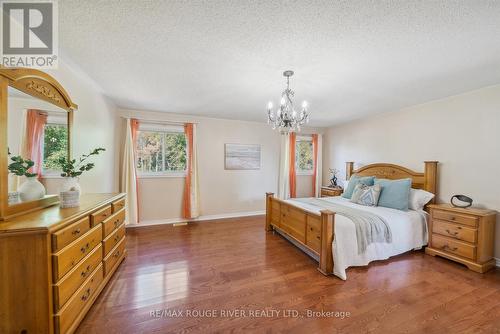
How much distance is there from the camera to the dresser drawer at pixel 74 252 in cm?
121

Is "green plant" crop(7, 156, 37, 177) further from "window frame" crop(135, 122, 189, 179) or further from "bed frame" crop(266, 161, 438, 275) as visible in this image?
"bed frame" crop(266, 161, 438, 275)

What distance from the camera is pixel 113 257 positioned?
Result: 209cm

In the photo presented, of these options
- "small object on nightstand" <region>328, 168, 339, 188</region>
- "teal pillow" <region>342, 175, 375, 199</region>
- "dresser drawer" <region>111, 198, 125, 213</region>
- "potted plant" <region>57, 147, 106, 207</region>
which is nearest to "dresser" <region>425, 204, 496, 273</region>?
"teal pillow" <region>342, 175, 375, 199</region>

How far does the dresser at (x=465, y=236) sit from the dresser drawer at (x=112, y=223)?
3.99 meters

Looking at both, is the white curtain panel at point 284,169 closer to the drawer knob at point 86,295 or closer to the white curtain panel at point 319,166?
the white curtain panel at point 319,166

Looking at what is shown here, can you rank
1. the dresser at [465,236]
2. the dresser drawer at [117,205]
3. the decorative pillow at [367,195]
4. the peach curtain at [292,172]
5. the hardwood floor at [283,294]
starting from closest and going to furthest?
the hardwood floor at [283,294]
the dresser drawer at [117,205]
the dresser at [465,236]
the decorative pillow at [367,195]
the peach curtain at [292,172]

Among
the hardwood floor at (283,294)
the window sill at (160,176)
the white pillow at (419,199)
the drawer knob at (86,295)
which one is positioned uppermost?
the window sill at (160,176)

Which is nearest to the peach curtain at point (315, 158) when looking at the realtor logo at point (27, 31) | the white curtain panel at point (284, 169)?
the white curtain panel at point (284, 169)

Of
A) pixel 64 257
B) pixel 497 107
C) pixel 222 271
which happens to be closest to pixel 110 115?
pixel 64 257

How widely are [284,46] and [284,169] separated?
341 centimetres

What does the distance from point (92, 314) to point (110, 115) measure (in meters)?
2.86

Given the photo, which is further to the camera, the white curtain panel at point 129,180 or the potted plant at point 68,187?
the white curtain panel at point 129,180

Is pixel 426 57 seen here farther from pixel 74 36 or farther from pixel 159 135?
pixel 159 135

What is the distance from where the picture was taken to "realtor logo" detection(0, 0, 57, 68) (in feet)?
4.20
